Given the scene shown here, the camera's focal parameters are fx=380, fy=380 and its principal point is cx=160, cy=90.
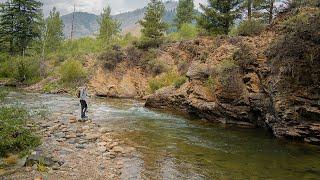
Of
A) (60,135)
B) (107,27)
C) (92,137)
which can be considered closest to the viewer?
(92,137)

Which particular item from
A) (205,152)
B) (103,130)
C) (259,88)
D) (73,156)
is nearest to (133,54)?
(259,88)

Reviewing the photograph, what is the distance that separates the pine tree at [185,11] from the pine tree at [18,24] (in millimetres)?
27824

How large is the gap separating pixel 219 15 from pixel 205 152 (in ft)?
90.3

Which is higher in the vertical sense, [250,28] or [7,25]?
[7,25]

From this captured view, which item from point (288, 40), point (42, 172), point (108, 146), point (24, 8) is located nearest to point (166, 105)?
point (288, 40)

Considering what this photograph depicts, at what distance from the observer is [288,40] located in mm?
19516

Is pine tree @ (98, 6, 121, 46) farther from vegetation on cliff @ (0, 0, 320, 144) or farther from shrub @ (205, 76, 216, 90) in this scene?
shrub @ (205, 76, 216, 90)

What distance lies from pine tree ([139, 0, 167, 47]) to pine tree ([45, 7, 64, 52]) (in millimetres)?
39354

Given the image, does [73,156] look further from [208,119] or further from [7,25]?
[7,25]

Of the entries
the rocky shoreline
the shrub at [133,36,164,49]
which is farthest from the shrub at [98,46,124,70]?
the rocky shoreline

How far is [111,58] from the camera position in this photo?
48469mm

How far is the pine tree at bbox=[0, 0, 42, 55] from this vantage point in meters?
64.6

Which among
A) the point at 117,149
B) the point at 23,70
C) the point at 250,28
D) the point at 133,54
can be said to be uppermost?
the point at 250,28

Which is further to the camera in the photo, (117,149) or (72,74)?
(72,74)
